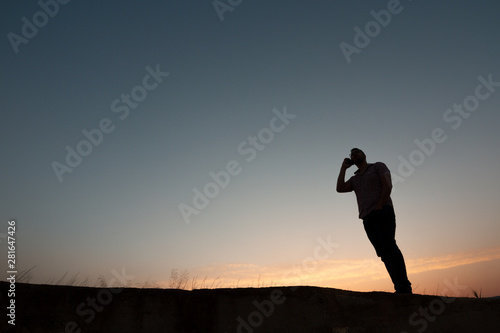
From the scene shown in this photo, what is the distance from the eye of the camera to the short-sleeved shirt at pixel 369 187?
12.6ft

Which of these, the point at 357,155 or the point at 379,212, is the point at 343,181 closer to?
the point at 357,155

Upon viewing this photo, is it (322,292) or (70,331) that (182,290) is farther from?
(322,292)

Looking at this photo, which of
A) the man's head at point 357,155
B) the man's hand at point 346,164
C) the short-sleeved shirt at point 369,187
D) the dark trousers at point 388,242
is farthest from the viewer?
the man's hand at point 346,164

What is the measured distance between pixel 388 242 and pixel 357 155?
1053mm

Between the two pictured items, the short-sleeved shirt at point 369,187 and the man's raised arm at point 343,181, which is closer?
the short-sleeved shirt at point 369,187

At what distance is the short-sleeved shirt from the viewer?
3840mm

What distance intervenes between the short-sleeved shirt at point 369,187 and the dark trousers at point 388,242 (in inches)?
3.7

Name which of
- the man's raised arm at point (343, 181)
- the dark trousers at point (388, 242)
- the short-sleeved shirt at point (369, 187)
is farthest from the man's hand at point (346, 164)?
the dark trousers at point (388, 242)

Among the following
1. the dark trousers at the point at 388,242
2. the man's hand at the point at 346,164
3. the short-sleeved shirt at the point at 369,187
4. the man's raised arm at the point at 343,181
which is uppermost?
the man's hand at the point at 346,164

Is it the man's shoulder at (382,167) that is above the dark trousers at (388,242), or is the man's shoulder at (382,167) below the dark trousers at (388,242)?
above

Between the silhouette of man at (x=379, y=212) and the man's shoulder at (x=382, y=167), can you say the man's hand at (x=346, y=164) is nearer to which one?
the silhouette of man at (x=379, y=212)

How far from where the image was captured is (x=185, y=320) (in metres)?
2.68

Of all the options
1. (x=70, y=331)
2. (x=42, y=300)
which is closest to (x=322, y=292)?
(x=70, y=331)

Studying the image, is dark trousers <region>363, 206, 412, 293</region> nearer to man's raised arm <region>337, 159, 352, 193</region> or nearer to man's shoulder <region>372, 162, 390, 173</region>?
man's shoulder <region>372, 162, 390, 173</region>
